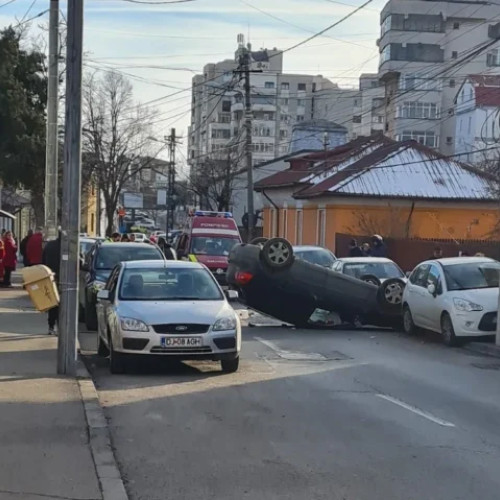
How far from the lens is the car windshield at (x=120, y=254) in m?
19.5

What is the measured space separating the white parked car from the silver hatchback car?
503 centimetres

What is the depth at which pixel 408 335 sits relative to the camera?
18.8 m

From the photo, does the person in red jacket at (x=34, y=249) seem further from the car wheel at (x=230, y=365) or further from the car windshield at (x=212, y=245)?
the car wheel at (x=230, y=365)

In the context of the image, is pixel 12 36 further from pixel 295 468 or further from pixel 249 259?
pixel 295 468

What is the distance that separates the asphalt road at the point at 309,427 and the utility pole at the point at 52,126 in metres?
10.7

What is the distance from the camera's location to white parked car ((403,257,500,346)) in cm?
1631

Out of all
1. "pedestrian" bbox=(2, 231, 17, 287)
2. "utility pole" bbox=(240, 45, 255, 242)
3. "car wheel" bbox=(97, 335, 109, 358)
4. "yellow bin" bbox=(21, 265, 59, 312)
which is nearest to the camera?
"yellow bin" bbox=(21, 265, 59, 312)

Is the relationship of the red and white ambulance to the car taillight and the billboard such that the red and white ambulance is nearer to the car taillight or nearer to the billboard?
the car taillight

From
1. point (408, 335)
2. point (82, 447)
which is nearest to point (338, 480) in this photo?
point (82, 447)

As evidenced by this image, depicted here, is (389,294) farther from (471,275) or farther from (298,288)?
(471,275)

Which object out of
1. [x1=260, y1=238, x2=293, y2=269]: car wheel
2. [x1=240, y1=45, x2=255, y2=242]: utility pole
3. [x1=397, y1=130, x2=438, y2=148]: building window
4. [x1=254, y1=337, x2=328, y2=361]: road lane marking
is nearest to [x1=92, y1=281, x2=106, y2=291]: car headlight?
[x1=260, y1=238, x2=293, y2=269]: car wheel

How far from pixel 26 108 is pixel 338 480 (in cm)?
2707

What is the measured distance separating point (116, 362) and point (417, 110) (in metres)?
75.9

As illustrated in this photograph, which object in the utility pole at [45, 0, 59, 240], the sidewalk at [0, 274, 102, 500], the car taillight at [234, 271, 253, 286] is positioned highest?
the utility pole at [45, 0, 59, 240]
